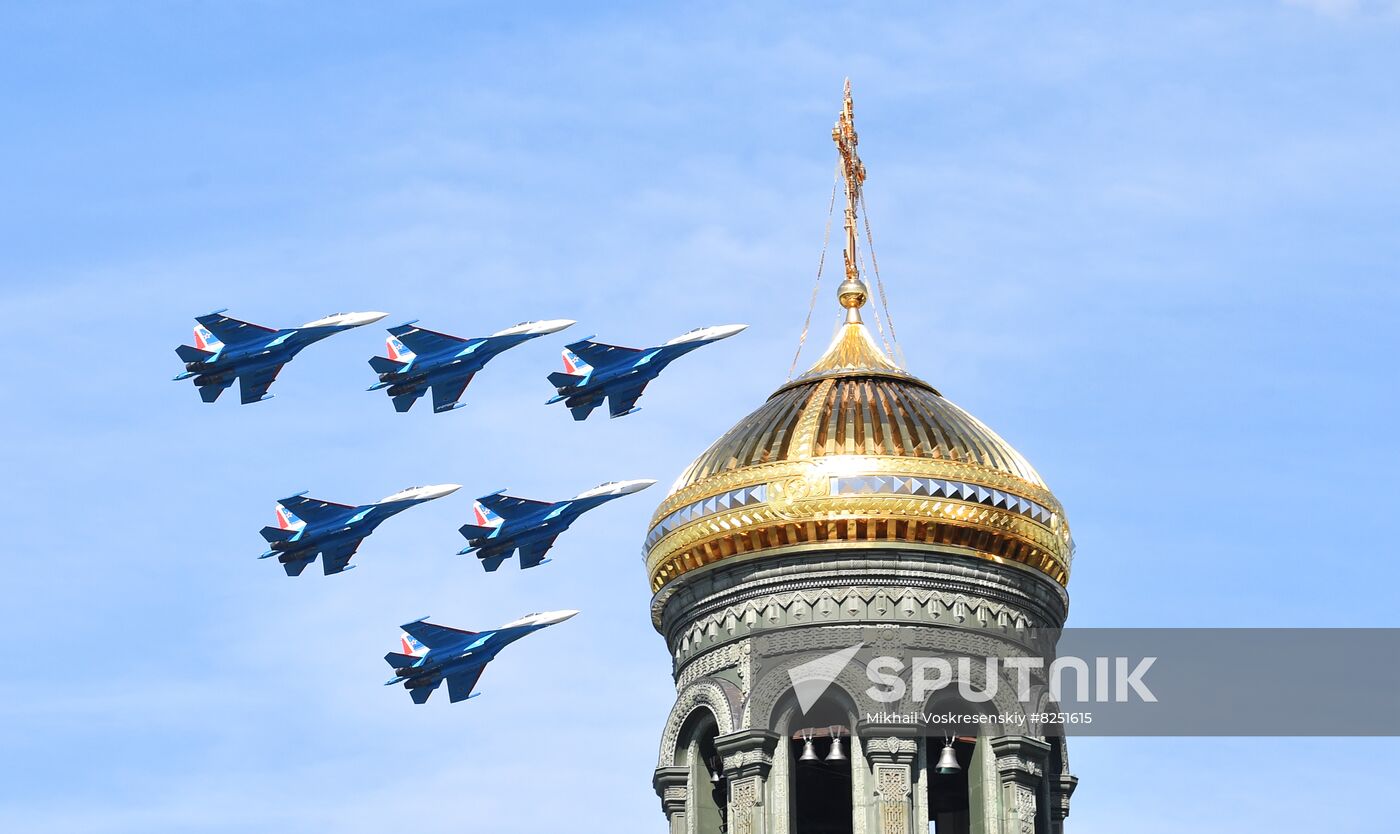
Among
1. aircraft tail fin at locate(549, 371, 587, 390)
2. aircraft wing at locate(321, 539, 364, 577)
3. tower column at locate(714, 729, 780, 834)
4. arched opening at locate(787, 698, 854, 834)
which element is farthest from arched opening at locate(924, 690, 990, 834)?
aircraft wing at locate(321, 539, 364, 577)

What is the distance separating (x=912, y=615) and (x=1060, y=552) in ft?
12.8

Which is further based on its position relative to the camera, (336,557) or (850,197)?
(336,557)

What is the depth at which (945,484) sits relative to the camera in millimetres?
62500

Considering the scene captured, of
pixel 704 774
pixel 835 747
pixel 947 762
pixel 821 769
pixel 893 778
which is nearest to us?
pixel 893 778

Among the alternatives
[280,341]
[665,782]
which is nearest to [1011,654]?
[665,782]

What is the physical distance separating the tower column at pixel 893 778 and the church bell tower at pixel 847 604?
0.09 feet

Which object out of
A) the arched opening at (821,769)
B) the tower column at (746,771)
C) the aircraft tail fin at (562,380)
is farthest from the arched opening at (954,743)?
the aircraft tail fin at (562,380)

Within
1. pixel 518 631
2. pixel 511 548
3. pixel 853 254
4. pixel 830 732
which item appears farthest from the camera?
pixel 518 631

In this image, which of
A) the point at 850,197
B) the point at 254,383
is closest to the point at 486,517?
the point at 254,383

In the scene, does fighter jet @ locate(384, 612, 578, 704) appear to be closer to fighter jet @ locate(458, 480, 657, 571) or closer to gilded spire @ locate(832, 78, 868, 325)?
fighter jet @ locate(458, 480, 657, 571)

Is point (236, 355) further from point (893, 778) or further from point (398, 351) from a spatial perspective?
point (893, 778)

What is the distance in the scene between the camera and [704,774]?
6272 cm

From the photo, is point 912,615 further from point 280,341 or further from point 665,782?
point 280,341

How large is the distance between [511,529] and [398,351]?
553 centimetres
